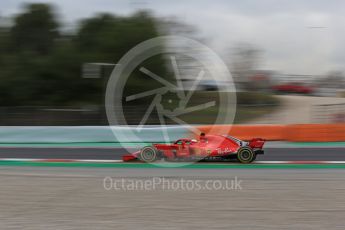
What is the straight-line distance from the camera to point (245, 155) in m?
11.8

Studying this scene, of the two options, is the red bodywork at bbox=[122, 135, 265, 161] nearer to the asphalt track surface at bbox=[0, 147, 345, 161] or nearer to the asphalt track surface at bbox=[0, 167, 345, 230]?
the asphalt track surface at bbox=[0, 167, 345, 230]

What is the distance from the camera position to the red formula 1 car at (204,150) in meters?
11.6

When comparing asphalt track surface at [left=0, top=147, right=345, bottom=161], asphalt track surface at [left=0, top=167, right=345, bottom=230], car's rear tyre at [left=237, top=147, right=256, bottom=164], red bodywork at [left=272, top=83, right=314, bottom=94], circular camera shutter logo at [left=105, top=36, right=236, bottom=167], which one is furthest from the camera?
red bodywork at [left=272, top=83, right=314, bottom=94]

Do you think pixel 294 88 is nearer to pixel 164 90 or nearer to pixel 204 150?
pixel 164 90

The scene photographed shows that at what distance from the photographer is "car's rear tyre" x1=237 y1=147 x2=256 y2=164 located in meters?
11.7

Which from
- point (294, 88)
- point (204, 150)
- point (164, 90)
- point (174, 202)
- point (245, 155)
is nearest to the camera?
point (174, 202)

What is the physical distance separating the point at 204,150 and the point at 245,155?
99 cm

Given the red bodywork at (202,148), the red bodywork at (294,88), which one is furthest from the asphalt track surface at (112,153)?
the red bodywork at (294,88)

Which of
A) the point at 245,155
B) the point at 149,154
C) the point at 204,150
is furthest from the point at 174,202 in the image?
the point at 245,155

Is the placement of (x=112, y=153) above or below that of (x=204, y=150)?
above

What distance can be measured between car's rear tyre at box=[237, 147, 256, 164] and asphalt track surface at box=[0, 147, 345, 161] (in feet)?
4.09

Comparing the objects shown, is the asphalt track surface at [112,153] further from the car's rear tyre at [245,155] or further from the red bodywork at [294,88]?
the red bodywork at [294,88]

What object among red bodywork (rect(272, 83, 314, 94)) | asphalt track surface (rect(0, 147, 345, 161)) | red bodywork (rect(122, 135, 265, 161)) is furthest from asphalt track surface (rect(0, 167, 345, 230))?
red bodywork (rect(272, 83, 314, 94))

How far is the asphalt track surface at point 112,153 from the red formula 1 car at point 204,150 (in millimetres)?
1390
